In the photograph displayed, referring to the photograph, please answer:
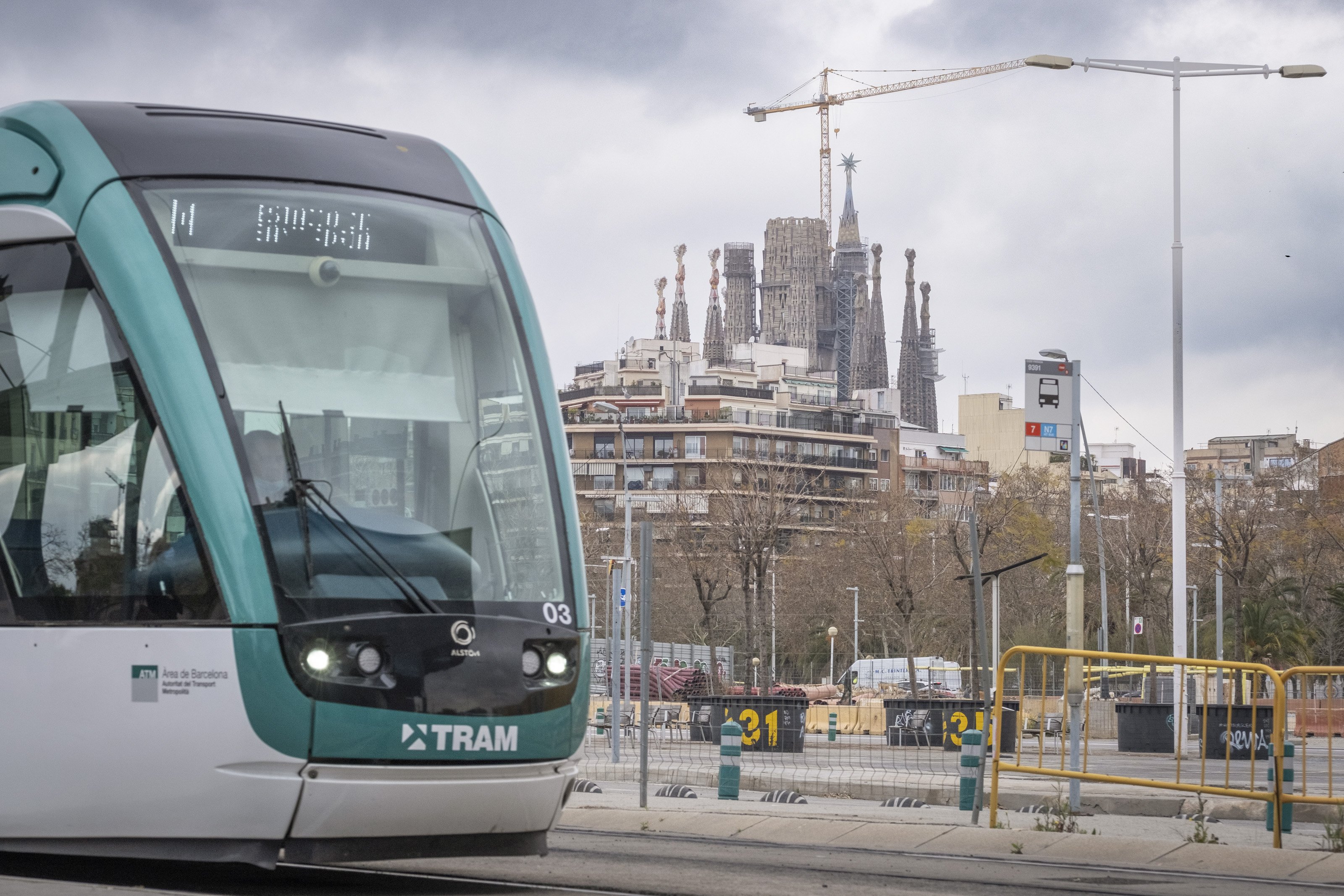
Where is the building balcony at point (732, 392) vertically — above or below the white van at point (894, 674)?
above

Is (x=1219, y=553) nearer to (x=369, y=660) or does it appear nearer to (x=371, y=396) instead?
(x=371, y=396)

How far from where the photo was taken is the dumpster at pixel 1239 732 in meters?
12.3

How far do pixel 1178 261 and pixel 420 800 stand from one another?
25520 mm

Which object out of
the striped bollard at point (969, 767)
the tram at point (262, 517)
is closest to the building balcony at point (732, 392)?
the striped bollard at point (969, 767)

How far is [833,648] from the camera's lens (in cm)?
7550

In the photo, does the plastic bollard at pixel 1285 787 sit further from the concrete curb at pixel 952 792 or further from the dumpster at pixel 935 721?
the dumpster at pixel 935 721

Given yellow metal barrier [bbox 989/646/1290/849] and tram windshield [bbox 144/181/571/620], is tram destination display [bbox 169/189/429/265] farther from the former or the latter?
yellow metal barrier [bbox 989/646/1290/849]

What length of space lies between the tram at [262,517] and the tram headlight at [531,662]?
0.13ft

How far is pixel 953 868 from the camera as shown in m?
9.77

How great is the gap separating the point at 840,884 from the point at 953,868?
1.28 m

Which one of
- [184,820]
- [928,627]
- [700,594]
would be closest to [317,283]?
[184,820]

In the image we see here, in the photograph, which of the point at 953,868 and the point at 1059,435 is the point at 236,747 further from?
the point at 1059,435

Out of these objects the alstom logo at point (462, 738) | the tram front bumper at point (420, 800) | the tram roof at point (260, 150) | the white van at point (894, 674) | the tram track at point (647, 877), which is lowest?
the white van at point (894, 674)

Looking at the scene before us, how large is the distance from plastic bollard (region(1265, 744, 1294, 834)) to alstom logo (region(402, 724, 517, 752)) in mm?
6030
